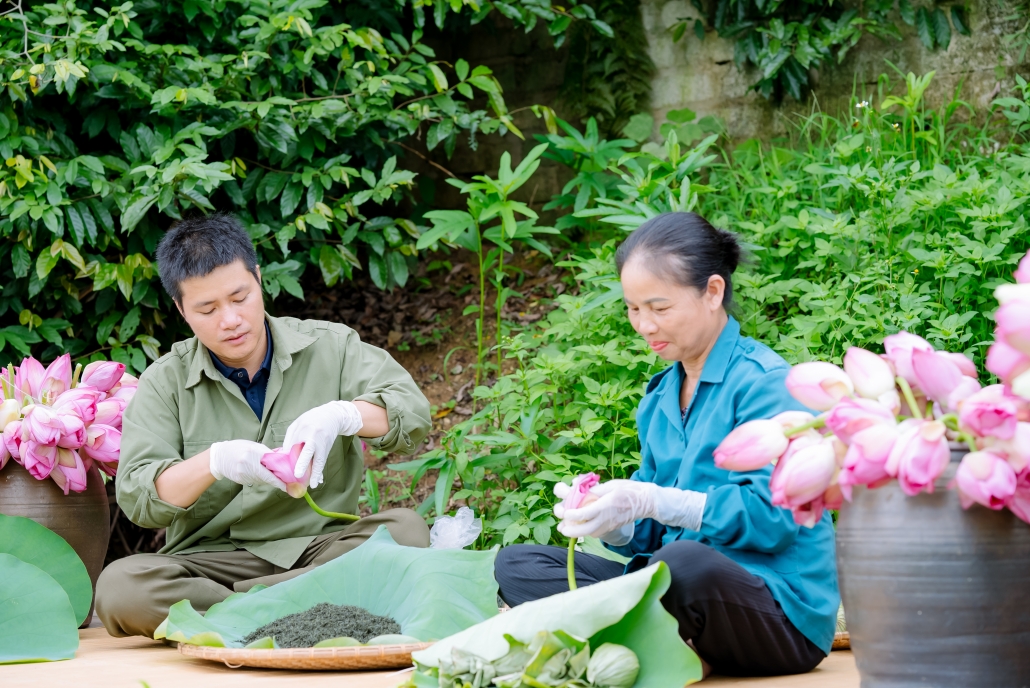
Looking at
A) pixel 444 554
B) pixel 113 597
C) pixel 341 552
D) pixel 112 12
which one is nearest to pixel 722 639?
pixel 444 554

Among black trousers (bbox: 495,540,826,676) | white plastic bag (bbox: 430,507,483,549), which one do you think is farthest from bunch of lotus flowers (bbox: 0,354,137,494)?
black trousers (bbox: 495,540,826,676)

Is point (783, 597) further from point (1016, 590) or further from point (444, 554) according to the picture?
point (444, 554)

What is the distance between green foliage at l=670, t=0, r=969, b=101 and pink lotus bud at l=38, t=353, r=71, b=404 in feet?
8.99

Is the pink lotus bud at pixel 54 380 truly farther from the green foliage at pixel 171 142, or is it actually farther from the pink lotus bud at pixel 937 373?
the pink lotus bud at pixel 937 373

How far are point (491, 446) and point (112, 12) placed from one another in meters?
1.88

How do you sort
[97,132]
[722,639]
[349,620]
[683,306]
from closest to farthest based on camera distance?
1. [722,639]
2. [683,306]
3. [349,620]
4. [97,132]

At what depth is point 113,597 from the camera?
2322 millimetres

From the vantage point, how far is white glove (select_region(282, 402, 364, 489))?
2.18 metres

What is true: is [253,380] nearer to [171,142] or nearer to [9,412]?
[9,412]

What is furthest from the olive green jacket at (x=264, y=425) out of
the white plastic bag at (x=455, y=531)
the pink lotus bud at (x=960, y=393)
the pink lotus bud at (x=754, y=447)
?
the pink lotus bud at (x=960, y=393)

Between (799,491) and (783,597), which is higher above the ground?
(799,491)

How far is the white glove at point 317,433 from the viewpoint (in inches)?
85.8

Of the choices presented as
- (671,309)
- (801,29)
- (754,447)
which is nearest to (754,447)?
(754,447)

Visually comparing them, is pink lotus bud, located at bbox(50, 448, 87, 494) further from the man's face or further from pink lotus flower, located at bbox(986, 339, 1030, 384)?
pink lotus flower, located at bbox(986, 339, 1030, 384)
